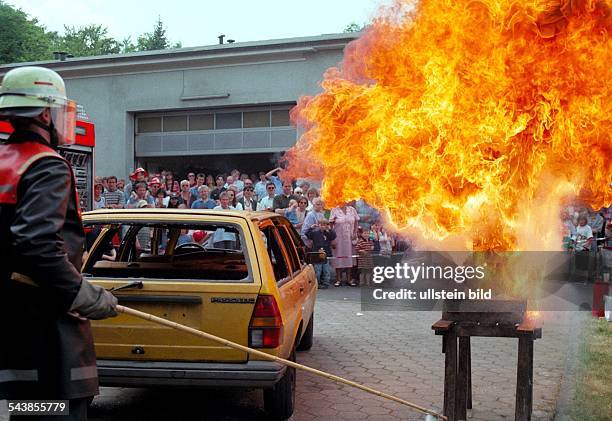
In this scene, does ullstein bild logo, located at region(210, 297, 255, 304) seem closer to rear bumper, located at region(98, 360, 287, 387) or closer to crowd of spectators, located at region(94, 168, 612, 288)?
rear bumper, located at region(98, 360, 287, 387)

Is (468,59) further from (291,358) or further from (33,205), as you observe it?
(33,205)

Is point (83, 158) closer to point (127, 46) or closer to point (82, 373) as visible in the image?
point (82, 373)

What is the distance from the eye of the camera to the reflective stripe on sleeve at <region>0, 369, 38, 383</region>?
315 cm

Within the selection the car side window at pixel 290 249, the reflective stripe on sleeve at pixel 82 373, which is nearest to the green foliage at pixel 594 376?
the car side window at pixel 290 249

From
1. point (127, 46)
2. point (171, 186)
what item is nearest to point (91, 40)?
point (127, 46)

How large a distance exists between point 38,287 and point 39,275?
101 millimetres

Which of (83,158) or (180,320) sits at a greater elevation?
(83,158)

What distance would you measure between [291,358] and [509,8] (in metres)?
3.41

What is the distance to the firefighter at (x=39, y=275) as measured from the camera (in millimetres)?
3039

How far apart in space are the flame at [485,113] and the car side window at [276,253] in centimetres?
98

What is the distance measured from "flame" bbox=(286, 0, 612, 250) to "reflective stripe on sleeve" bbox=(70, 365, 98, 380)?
12.6 ft

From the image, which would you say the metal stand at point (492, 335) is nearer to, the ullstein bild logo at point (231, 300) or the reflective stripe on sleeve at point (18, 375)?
the ullstein bild logo at point (231, 300)

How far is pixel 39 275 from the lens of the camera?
10.0ft

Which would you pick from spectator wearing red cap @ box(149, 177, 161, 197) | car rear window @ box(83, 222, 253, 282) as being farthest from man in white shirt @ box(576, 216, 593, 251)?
car rear window @ box(83, 222, 253, 282)
